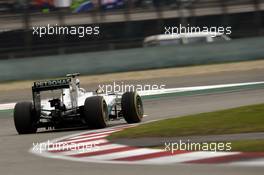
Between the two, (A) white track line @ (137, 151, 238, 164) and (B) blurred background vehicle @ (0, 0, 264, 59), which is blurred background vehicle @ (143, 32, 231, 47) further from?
(A) white track line @ (137, 151, 238, 164)

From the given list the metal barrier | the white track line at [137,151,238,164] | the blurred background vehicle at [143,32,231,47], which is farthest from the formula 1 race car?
the blurred background vehicle at [143,32,231,47]

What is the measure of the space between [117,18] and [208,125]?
21.1m

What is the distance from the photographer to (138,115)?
14625 mm

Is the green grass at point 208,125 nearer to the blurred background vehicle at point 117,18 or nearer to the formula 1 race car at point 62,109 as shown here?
the formula 1 race car at point 62,109

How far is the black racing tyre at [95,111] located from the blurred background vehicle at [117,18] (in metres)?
17.4

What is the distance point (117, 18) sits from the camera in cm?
3250

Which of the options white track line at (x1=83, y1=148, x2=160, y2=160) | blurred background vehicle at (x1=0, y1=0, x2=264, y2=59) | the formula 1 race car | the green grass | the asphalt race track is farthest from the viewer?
blurred background vehicle at (x1=0, y1=0, x2=264, y2=59)

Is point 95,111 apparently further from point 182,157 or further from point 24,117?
point 182,157

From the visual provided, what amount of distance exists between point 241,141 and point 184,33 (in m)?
22.0

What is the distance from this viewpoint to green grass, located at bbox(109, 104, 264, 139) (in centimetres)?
1113

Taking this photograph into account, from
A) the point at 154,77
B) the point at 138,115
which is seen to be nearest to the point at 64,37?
the point at 154,77

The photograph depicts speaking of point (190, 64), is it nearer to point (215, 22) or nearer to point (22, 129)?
point (215, 22)

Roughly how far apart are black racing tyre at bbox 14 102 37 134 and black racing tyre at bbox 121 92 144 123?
167cm

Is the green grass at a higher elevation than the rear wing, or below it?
below
